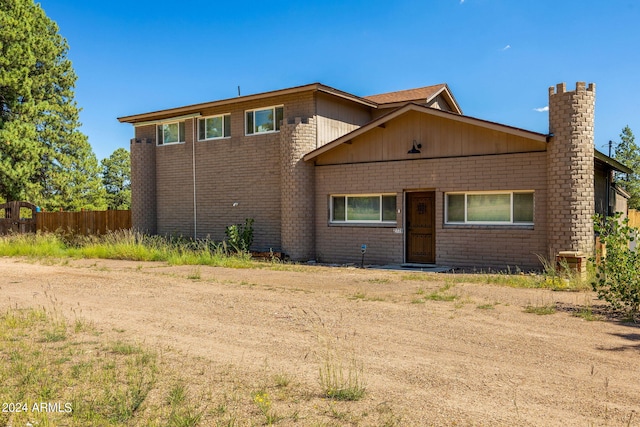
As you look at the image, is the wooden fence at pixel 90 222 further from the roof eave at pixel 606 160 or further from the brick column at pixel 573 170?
the roof eave at pixel 606 160

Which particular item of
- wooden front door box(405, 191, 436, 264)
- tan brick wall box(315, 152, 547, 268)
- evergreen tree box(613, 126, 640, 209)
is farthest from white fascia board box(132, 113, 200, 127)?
evergreen tree box(613, 126, 640, 209)

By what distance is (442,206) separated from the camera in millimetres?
15586

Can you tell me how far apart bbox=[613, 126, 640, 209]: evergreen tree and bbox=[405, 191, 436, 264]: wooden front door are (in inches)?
1051

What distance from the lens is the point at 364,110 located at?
20.7m

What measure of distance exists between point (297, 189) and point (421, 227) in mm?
4411

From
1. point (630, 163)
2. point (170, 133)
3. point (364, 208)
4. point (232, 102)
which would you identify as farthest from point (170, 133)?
point (630, 163)

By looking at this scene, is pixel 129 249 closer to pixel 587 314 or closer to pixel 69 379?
pixel 69 379

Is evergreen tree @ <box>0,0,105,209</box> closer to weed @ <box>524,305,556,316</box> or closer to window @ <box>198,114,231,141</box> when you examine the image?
window @ <box>198,114,231,141</box>

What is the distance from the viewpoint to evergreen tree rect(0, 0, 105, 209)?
1103 inches

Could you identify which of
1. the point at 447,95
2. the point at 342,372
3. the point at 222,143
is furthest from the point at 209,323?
the point at 447,95

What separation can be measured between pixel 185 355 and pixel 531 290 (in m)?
7.66

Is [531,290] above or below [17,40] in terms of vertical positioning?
below

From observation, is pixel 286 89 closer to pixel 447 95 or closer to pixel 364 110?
pixel 364 110

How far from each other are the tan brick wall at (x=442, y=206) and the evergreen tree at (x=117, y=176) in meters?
38.8
